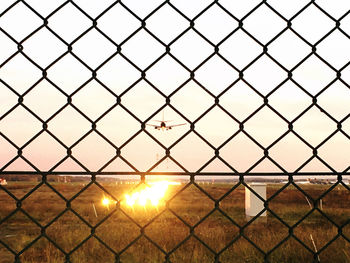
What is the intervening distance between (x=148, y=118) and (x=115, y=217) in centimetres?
1796

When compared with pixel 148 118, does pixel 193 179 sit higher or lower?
lower

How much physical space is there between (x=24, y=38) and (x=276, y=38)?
868 millimetres

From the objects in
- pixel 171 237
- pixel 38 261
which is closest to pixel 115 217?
pixel 171 237

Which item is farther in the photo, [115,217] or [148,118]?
[115,217]

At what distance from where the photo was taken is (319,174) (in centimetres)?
169

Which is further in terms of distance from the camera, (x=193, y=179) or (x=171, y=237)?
(x=171, y=237)

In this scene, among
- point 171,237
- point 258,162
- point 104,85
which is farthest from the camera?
point 171,237

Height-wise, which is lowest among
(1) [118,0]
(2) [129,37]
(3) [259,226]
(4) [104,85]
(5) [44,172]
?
(3) [259,226]

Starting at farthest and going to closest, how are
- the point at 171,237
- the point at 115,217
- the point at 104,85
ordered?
1. the point at 115,217
2. the point at 171,237
3. the point at 104,85

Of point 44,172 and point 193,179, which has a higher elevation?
point 44,172

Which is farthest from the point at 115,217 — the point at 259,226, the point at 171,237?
the point at 171,237

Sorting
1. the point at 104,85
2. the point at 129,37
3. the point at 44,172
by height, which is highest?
the point at 129,37

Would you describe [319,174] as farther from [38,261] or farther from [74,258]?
[38,261]

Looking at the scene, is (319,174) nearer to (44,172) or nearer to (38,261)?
(44,172)
